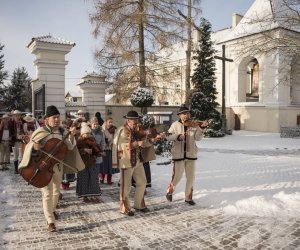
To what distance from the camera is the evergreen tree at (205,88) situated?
2223 centimetres

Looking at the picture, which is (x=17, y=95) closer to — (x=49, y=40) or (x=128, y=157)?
(x=49, y=40)

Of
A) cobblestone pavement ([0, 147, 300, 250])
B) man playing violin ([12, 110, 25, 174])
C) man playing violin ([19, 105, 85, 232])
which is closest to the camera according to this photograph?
cobblestone pavement ([0, 147, 300, 250])

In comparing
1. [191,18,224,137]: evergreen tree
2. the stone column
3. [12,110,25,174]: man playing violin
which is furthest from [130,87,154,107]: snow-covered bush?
[191,18,224,137]: evergreen tree

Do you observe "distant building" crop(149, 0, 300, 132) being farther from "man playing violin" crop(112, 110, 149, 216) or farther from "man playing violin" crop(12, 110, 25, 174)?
"man playing violin" crop(112, 110, 149, 216)

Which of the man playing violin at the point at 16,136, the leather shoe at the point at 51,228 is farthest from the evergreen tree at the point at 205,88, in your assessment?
the leather shoe at the point at 51,228

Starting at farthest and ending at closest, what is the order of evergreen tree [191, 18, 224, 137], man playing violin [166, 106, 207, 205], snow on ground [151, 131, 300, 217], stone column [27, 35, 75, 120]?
1. evergreen tree [191, 18, 224, 137]
2. stone column [27, 35, 75, 120]
3. man playing violin [166, 106, 207, 205]
4. snow on ground [151, 131, 300, 217]

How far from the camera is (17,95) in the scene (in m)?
41.9

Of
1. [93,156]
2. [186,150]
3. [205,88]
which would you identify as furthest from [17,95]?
[186,150]

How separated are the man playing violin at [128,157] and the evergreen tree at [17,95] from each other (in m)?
38.8

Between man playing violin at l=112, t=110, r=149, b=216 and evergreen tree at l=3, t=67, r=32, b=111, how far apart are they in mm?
38841

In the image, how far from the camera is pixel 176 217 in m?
5.70

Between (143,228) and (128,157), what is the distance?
4.17 ft

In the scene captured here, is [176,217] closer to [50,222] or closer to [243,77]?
[50,222]

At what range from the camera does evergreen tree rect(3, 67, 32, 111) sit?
41562 millimetres
